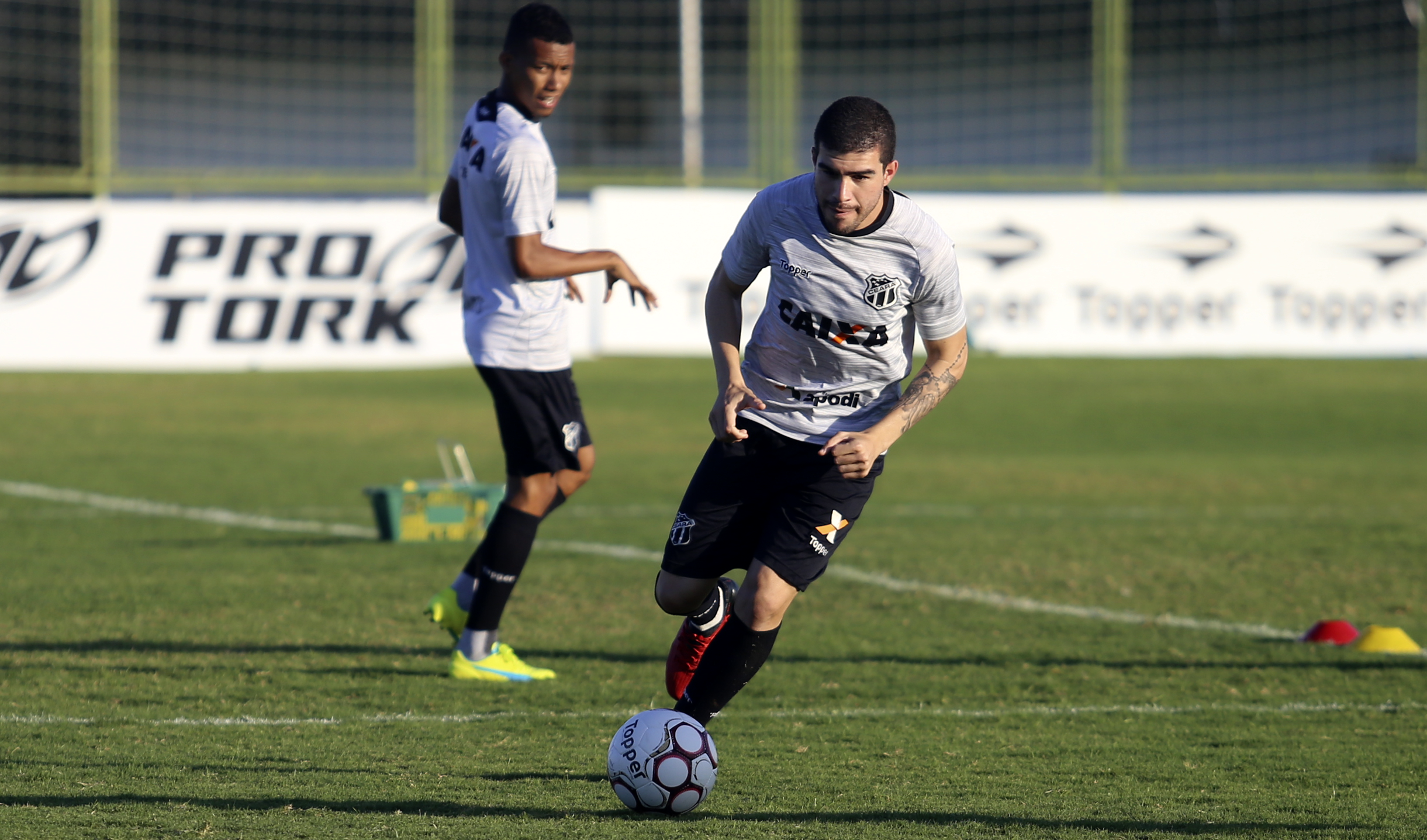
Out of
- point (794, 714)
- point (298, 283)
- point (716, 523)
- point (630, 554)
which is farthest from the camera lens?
point (298, 283)

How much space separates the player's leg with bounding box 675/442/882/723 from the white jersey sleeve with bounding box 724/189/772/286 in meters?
0.51

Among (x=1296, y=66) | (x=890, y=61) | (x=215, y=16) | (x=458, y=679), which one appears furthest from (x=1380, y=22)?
(x=458, y=679)

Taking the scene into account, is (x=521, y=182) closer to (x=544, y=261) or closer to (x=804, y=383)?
(x=544, y=261)

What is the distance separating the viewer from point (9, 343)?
56.0ft

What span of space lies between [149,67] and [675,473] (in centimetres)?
1826

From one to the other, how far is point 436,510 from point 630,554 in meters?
1.05

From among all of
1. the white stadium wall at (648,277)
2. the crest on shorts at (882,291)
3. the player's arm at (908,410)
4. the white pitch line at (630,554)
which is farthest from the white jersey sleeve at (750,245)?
the white stadium wall at (648,277)

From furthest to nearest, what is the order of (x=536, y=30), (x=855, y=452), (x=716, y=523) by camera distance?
1. (x=536, y=30)
2. (x=716, y=523)
3. (x=855, y=452)

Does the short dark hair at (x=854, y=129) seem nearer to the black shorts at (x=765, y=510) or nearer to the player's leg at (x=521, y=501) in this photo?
the black shorts at (x=765, y=510)

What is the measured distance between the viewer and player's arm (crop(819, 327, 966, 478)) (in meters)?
4.06

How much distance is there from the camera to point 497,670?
543 centimetres

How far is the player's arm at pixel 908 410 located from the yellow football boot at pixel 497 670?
1.62m

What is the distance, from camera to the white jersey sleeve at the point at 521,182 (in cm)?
547

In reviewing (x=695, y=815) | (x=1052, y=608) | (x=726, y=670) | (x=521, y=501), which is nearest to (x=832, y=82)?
(x=1052, y=608)
